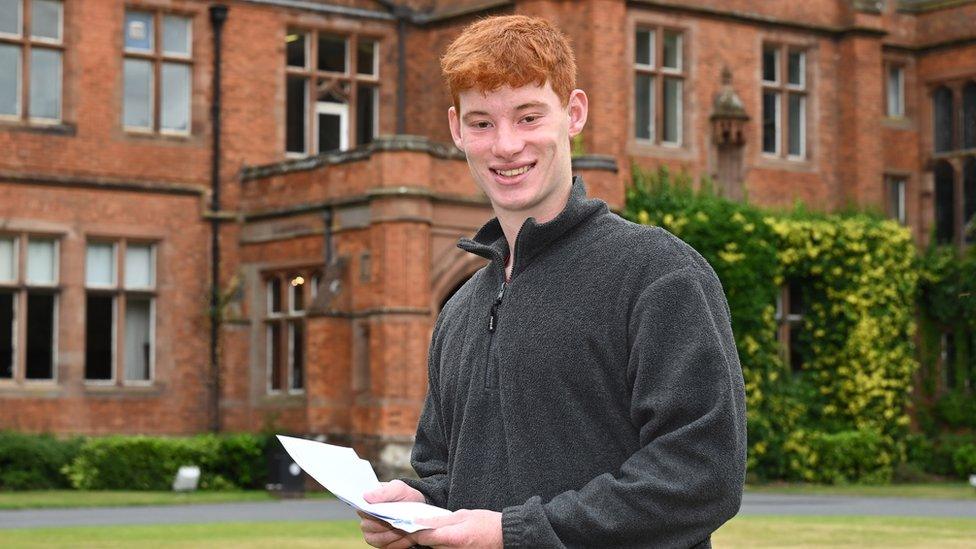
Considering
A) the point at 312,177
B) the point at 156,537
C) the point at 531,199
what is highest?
the point at 312,177

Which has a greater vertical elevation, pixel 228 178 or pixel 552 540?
pixel 228 178

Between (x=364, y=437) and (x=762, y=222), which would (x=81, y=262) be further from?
(x=762, y=222)

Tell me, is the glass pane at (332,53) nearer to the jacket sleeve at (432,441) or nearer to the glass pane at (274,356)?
the glass pane at (274,356)

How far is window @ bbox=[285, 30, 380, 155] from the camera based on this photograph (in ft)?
83.3

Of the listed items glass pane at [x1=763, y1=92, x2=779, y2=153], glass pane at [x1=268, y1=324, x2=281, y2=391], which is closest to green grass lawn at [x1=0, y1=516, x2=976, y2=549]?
glass pane at [x1=268, y1=324, x2=281, y2=391]

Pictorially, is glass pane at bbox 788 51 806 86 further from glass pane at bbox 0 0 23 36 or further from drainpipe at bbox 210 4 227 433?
glass pane at bbox 0 0 23 36

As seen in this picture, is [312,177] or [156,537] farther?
[312,177]

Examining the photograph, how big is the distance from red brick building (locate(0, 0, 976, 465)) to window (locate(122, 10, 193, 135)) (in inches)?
1.2

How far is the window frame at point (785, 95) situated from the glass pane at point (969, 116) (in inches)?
122

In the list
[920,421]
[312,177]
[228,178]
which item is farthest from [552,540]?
[920,421]

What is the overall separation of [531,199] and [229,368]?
21.7 metres

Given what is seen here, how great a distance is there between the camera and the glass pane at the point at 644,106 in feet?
83.5

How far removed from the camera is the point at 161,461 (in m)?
22.0

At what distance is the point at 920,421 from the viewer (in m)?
28.0
